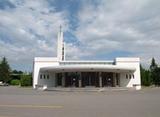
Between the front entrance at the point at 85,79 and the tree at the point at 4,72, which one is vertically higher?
the tree at the point at 4,72

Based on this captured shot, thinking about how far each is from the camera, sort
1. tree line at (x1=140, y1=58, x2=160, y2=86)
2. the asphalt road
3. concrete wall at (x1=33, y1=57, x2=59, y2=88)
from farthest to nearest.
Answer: tree line at (x1=140, y1=58, x2=160, y2=86), concrete wall at (x1=33, y1=57, x2=59, y2=88), the asphalt road

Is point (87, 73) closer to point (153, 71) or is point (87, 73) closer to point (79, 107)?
point (153, 71)

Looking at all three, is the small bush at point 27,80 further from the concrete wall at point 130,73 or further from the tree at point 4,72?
the tree at point 4,72

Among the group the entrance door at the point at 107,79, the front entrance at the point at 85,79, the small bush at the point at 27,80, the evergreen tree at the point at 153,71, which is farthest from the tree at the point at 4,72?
the entrance door at the point at 107,79

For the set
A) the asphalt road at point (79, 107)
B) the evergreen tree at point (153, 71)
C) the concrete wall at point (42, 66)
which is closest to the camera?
the asphalt road at point (79, 107)

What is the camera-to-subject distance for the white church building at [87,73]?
44.4 m

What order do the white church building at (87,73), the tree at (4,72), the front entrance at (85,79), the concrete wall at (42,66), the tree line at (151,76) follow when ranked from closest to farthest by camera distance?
1. the white church building at (87,73)
2. the front entrance at (85,79)
3. the concrete wall at (42,66)
4. the tree line at (151,76)
5. the tree at (4,72)

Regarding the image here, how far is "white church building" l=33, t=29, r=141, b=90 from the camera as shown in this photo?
4441cm

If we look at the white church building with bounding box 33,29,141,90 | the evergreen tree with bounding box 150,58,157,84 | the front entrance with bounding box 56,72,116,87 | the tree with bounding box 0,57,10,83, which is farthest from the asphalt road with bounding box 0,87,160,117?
the tree with bounding box 0,57,10,83

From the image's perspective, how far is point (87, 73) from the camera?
4775 centimetres

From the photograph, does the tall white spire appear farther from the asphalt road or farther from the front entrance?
the asphalt road

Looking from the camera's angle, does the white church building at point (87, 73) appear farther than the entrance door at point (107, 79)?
No

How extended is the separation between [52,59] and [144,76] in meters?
20.8

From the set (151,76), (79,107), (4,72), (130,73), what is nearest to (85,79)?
(130,73)
